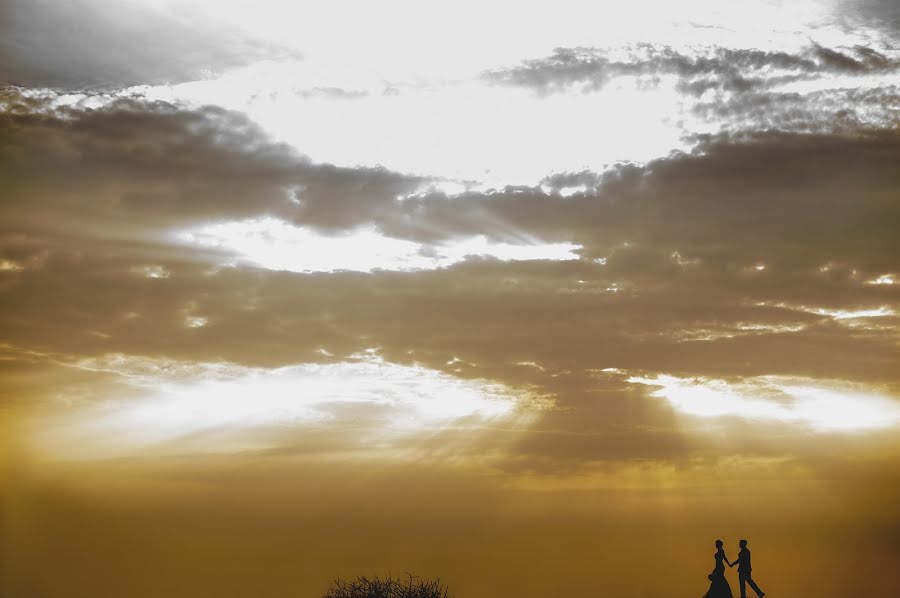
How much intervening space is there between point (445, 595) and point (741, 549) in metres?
32.9

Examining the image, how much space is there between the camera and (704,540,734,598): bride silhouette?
36.1m

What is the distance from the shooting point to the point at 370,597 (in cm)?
6097

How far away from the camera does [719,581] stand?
1431 inches

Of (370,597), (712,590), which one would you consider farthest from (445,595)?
(712,590)

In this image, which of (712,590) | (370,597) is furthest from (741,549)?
(370,597)

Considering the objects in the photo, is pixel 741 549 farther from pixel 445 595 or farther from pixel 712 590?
pixel 445 595

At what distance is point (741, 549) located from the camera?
37.0 meters

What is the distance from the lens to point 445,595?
6469 centimetres

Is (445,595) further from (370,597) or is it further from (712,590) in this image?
(712,590)

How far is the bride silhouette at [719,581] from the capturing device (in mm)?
36094

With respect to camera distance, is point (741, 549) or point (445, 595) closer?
point (741, 549)

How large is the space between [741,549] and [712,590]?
2.31 metres

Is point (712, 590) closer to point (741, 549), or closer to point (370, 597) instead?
point (741, 549)

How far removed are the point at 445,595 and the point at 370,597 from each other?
670 centimetres
